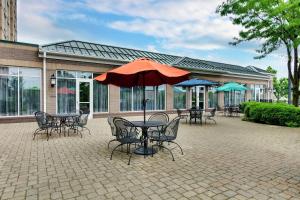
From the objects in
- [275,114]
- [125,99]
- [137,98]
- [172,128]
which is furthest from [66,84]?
[275,114]

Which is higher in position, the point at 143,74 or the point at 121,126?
the point at 143,74

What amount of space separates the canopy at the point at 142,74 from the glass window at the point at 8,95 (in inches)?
284

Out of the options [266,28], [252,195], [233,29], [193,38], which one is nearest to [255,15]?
[266,28]

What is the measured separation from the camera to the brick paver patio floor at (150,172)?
3.32 m

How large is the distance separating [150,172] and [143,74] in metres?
2.58

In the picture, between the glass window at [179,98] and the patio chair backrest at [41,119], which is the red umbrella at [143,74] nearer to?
the patio chair backrest at [41,119]

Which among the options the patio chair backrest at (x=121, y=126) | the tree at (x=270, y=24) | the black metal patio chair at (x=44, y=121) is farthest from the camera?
the tree at (x=270, y=24)

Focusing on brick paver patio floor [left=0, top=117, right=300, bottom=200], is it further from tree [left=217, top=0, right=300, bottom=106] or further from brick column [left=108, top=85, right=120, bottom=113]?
tree [left=217, top=0, right=300, bottom=106]

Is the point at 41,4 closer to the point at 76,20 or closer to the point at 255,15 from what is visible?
the point at 76,20

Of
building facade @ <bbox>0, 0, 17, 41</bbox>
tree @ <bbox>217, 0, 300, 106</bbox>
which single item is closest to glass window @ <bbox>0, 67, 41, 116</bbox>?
tree @ <bbox>217, 0, 300, 106</bbox>

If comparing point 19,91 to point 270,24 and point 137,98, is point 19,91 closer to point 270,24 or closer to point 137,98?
point 137,98

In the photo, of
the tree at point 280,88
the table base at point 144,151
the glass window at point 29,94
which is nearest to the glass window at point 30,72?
the glass window at point 29,94

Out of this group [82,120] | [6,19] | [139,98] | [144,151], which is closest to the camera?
[144,151]

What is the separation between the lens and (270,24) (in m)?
12.6
